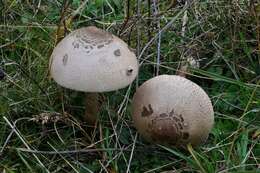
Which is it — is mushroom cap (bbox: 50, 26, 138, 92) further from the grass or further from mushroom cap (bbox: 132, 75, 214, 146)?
the grass

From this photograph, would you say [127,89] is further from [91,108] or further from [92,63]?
[92,63]

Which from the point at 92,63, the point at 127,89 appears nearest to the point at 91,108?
the point at 127,89

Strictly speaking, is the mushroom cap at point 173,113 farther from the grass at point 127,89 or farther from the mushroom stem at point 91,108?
the mushroom stem at point 91,108

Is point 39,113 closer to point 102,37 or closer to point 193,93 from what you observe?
point 102,37

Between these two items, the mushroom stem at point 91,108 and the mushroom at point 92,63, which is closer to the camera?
the mushroom at point 92,63

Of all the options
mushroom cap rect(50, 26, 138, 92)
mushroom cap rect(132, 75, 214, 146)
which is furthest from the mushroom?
mushroom cap rect(132, 75, 214, 146)

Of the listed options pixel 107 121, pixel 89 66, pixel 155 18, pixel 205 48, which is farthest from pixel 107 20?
pixel 89 66

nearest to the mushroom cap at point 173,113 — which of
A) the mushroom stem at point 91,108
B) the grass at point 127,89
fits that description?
the grass at point 127,89
